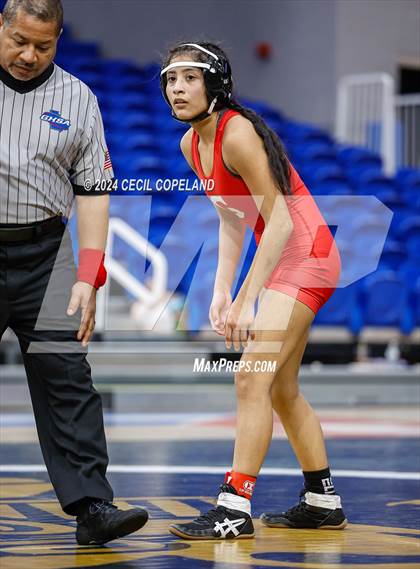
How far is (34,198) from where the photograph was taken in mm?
3373

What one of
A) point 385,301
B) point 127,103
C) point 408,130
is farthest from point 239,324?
point 408,130

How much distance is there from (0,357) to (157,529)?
5899mm

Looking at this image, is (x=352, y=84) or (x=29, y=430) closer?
(x=29, y=430)

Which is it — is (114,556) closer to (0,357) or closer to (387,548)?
(387,548)

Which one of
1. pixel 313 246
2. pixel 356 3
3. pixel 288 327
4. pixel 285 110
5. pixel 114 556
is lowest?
pixel 114 556

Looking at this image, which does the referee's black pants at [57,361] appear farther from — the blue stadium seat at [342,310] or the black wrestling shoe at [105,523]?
the blue stadium seat at [342,310]

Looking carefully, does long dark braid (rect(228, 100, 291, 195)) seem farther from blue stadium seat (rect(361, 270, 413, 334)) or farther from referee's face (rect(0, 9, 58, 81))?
blue stadium seat (rect(361, 270, 413, 334))

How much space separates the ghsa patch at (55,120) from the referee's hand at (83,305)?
45 cm

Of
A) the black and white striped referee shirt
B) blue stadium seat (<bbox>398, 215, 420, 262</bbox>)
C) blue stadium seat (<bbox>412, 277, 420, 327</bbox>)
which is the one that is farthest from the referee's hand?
blue stadium seat (<bbox>398, 215, 420, 262</bbox>)

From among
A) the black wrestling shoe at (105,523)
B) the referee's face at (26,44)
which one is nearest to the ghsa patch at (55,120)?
the referee's face at (26,44)

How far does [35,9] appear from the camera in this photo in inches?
127

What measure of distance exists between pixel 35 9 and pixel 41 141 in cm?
35

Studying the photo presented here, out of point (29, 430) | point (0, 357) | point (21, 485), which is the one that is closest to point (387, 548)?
point (21, 485)

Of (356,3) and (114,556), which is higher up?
(356,3)
